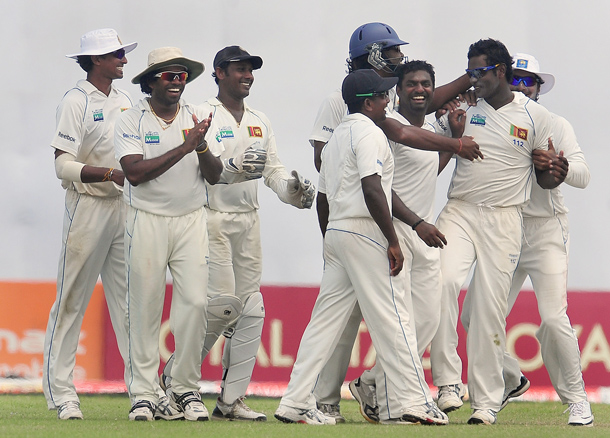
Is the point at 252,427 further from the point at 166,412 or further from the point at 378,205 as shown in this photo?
the point at 378,205

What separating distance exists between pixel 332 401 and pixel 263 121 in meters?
1.72

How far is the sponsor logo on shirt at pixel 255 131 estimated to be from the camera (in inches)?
259

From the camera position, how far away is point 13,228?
25.8 feet

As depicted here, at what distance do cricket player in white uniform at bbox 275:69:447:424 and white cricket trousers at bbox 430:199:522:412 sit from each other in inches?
21.6

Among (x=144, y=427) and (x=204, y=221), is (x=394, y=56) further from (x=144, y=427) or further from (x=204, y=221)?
(x=144, y=427)

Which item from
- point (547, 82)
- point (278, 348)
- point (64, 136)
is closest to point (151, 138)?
point (64, 136)

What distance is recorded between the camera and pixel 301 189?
6230 mm

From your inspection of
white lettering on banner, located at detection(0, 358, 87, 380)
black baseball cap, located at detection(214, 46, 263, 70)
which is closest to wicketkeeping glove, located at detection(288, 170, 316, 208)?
black baseball cap, located at detection(214, 46, 263, 70)

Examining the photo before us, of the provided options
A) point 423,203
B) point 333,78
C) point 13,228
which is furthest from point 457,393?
point 13,228

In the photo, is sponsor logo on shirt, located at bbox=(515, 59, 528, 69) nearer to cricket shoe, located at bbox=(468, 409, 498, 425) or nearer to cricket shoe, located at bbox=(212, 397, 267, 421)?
cricket shoe, located at bbox=(468, 409, 498, 425)

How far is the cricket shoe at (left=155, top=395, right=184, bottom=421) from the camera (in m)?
5.91

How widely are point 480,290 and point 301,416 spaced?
1.22m

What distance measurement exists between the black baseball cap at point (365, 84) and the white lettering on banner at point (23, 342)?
10.3ft

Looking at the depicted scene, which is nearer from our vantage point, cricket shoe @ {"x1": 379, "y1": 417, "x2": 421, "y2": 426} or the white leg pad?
cricket shoe @ {"x1": 379, "y1": 417, "x2": 421, "y2": 426}
